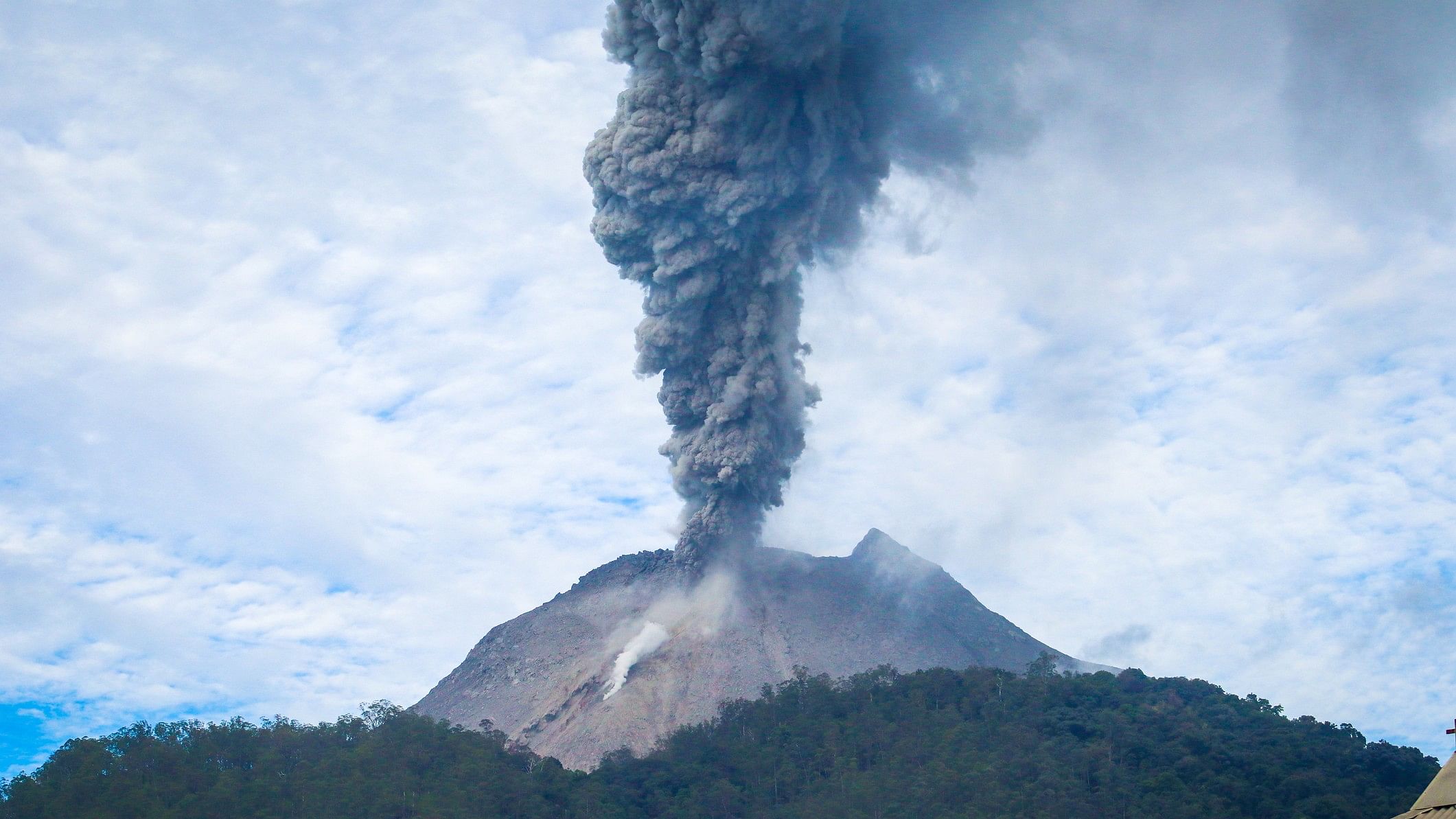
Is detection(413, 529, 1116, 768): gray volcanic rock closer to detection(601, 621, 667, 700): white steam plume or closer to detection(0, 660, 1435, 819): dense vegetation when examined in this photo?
detection(601, 621, 667, 700): white steam plume

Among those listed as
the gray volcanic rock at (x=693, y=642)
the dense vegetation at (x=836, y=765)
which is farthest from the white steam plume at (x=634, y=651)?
the dense vegetation at (x=836, y=765)

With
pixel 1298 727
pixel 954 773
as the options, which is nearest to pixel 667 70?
pixel 954 773

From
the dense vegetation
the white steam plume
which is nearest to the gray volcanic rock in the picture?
the white steam plume

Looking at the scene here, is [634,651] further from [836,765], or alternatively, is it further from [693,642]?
[836,765]

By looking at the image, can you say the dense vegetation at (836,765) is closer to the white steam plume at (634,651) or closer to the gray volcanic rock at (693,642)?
the gray volcanic rock at (693,642)

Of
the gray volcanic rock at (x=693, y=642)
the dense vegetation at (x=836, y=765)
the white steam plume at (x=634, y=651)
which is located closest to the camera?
the dense vegetation at (x=836, y=765)

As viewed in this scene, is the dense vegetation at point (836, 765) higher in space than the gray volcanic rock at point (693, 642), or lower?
A: lower
